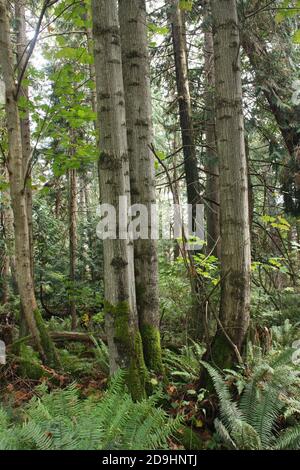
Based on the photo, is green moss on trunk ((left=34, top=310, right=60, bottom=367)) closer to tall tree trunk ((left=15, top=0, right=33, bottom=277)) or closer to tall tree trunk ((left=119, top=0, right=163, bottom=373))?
tall tree trunk ((left=119, top=0, right=163, bottom=373))

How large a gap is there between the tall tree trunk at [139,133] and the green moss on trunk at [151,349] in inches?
3.3

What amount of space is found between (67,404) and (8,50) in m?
3.87

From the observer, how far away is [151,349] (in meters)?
3.65

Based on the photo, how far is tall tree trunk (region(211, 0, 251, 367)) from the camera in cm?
359

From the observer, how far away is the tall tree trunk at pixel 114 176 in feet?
10.7

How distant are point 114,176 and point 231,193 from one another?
3.87ft

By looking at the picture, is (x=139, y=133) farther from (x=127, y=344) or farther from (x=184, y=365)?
(x=184, y=365)

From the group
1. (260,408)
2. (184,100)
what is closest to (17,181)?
(260,408)

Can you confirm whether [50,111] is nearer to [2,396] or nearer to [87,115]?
[87,115]

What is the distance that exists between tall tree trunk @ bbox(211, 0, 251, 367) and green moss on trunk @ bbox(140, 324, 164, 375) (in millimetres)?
562

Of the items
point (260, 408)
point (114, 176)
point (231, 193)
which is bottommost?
point (260, 408)

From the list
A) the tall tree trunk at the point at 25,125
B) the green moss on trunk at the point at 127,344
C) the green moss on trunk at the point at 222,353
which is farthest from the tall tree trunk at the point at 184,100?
the green moss on trunk at the point at 127,344
